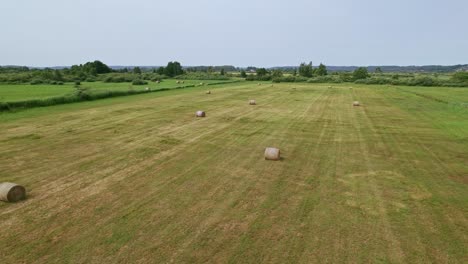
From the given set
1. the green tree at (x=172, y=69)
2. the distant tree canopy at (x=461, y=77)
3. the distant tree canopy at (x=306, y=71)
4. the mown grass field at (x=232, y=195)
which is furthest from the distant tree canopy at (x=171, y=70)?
the mown grass field at (x=232, y=195)

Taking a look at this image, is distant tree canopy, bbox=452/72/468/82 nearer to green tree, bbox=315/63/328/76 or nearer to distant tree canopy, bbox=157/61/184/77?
green tree, bbox=315/63/328/76

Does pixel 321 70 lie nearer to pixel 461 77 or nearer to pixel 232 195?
pixel 461 77

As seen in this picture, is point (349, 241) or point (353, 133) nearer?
point (349, 241)

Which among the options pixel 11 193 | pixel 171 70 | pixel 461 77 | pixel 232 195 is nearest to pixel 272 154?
pixel 232 195

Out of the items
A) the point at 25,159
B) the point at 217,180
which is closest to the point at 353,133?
the point at 217,180

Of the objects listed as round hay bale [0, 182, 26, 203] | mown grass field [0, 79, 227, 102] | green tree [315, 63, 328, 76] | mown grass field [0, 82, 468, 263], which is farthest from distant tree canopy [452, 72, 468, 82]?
round hay bale [0, 182, 26, 203]

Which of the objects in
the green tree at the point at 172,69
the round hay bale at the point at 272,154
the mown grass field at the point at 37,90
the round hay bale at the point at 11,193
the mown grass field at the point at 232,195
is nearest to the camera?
the mown grass field at the point at 232,195

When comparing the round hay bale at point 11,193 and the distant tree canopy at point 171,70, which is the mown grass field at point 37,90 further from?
the distant tree canopy at point 171,70

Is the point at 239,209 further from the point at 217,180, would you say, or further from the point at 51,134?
the point at 51,134

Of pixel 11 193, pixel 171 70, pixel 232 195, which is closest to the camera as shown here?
pixel 11 193
